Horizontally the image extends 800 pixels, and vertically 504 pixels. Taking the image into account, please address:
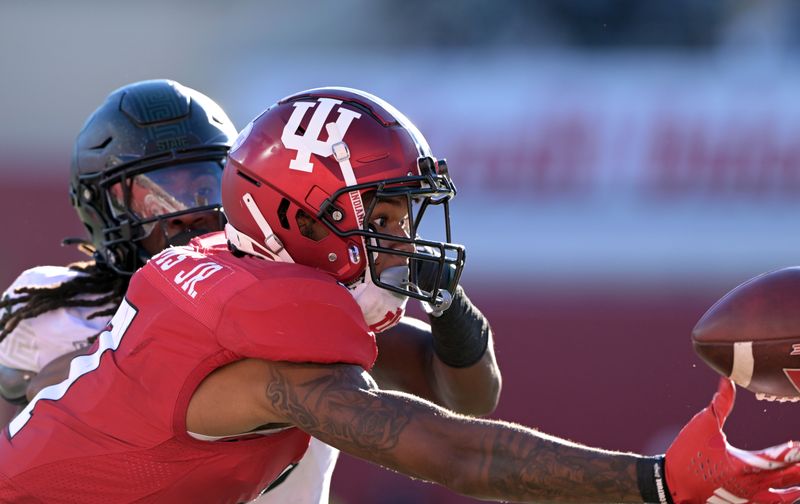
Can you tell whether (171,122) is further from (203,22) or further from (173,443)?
(203,22)

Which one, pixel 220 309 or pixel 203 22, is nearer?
pixel 220 309

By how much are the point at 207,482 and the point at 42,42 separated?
21.1 ft

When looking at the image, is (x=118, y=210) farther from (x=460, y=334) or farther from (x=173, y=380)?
(x=173, y=380)

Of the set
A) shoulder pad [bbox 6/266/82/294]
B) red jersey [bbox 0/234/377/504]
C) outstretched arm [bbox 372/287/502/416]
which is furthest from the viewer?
shoulder pad [bbox 6/266/82/294]

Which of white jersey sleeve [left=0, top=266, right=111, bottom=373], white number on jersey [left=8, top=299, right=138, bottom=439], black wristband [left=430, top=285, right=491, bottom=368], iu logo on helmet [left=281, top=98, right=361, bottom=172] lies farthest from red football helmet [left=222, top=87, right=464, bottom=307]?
white jersey sleeve [left=0, top=266, right=111, bottom=373]

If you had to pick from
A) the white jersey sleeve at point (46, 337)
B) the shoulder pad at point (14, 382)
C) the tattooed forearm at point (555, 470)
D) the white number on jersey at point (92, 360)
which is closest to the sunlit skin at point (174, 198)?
the white jersey sleeve at point (46, 337)

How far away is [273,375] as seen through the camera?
2.08m

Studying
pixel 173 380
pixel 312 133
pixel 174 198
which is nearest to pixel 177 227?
pixel 174 198

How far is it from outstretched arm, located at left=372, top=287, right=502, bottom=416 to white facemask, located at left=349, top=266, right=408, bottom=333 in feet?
1.66

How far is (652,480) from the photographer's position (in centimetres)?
182

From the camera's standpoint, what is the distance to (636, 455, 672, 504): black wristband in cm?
180

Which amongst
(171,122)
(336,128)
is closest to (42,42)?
(171,122)

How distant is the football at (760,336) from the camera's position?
6.48 ft

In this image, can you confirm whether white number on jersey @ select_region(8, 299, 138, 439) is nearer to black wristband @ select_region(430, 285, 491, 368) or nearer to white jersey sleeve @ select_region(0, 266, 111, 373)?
white jersey sleeve @ select_region(0, 266, 111, 373)
